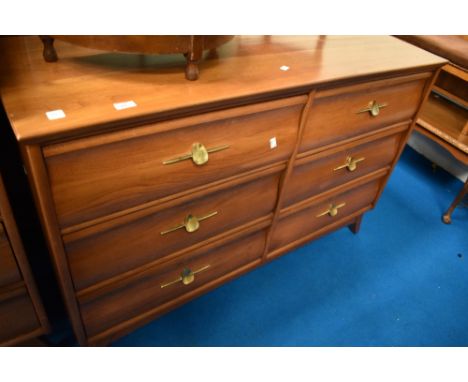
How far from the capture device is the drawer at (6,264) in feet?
2.22

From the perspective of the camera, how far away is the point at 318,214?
126cm

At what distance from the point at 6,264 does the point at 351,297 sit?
114 cm

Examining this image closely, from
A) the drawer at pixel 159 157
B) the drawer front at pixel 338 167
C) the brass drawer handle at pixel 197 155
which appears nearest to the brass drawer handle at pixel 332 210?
the drawer front at pixel 338 167

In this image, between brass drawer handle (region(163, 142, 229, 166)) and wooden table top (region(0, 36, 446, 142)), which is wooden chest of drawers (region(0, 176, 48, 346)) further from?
brass drawer handle (region(163, 142, 229, 166))

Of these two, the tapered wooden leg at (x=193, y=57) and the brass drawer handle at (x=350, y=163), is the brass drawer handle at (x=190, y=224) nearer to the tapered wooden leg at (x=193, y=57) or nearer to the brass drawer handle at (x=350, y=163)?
the tapered wooden leg at (x=193, y=57)

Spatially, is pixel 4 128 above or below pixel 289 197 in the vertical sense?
above

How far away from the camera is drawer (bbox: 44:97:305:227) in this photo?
2.04 feet

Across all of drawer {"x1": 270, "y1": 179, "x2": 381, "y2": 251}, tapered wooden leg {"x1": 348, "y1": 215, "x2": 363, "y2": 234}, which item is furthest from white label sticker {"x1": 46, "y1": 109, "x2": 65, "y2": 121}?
tapered wooden leg {"x1": 348, "y1": 215, "x2": 363, "y2": 234}

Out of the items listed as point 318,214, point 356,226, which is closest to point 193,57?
point 318,214

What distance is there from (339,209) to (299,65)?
0.65m

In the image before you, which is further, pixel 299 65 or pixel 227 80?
pixel 299 65

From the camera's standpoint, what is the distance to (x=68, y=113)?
58 centimetres

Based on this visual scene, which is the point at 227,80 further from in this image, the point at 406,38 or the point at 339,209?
the point at 406,38
